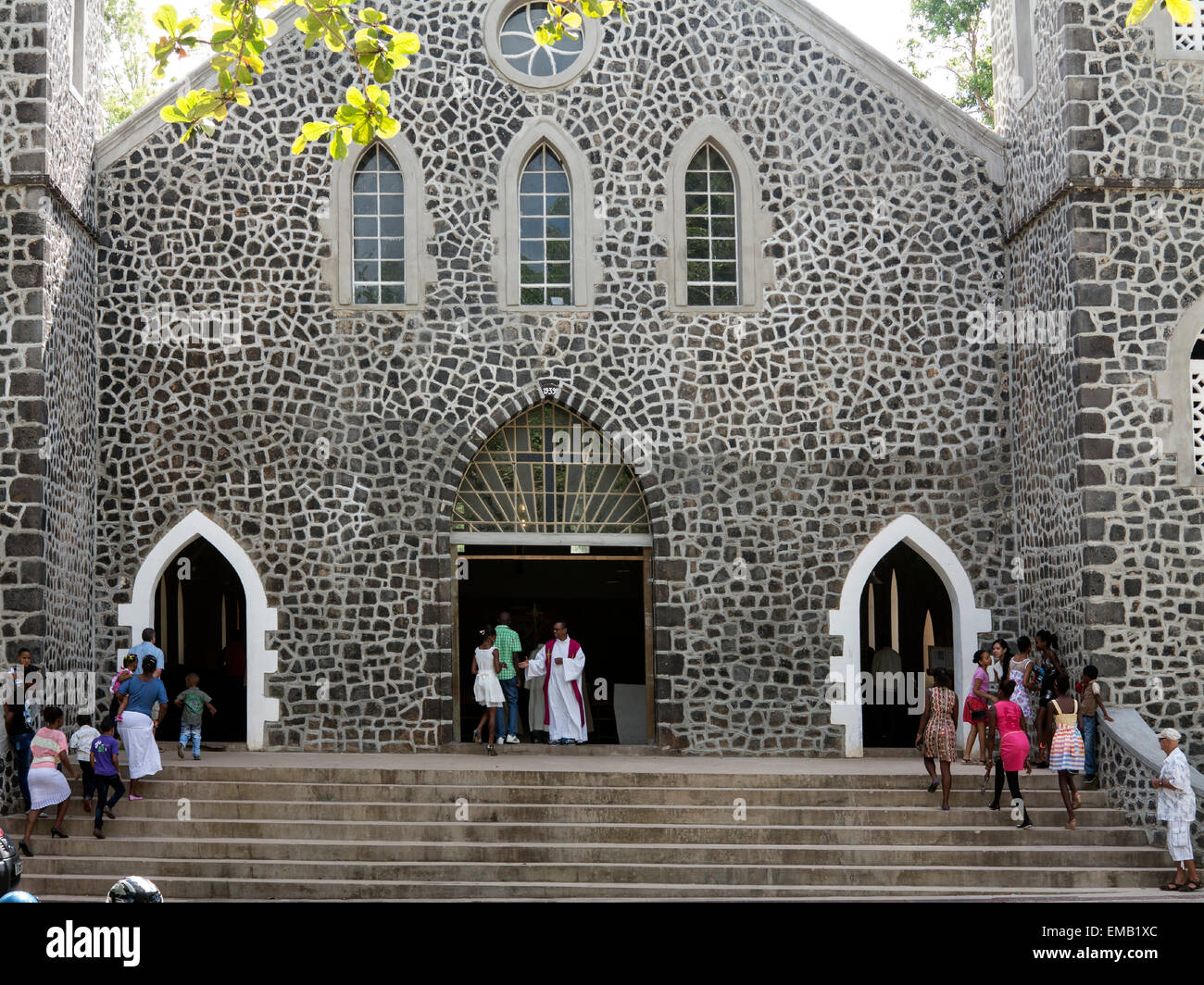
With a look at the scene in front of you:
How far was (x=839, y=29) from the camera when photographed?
1589 centimetres

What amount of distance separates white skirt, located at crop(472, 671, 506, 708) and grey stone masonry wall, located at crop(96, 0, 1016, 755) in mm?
550

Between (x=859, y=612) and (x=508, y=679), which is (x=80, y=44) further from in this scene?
(x=859, y=612)

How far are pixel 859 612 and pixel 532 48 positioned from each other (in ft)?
24.2

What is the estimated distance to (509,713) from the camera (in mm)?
15562

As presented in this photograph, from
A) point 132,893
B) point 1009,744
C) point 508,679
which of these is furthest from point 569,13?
point 508,679

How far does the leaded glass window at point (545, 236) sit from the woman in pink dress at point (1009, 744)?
6.56m

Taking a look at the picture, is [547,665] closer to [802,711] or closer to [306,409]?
[802,711]

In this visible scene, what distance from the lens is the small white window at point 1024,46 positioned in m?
15.3

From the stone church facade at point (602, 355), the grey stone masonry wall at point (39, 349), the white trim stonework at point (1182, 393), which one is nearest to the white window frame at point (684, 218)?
the stone church facade at point (602, 355)

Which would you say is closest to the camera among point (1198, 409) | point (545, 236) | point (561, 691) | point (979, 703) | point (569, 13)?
point (569, 13)
